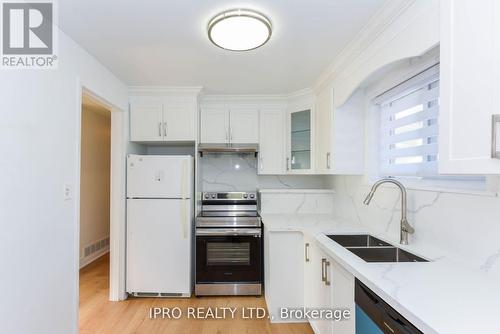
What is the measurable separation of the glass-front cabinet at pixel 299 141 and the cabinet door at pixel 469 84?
1903 millimetres

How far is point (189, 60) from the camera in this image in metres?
2.14

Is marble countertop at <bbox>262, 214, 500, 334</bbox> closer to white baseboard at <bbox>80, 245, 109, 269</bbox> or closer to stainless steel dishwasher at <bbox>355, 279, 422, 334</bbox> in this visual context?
stainless steel dishwasher at <bbox>355, 279, 422, 334</bbox>

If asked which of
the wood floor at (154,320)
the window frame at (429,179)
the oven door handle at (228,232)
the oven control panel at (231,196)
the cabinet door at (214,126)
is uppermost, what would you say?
the cabinet door at (214,126)

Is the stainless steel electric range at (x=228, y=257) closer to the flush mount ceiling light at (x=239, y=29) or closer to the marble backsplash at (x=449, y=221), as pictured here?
the marble backsplash at (x=449, y=221)

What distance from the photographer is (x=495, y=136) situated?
0.80 meters

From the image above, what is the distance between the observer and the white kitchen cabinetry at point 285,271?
2297 mm

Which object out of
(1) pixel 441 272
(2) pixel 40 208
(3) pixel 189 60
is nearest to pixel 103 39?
(3) pixel 189 60

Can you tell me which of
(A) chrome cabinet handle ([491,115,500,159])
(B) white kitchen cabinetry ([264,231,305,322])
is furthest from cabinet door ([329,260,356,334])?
(A) chrome cabinet handle ([491,115,500,159])

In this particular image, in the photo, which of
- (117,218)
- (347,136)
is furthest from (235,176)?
(347,136)

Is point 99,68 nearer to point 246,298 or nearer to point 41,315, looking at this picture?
point 41,315

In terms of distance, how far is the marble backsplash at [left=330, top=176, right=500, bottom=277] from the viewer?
1.18m

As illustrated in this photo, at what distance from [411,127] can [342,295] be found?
123 cm

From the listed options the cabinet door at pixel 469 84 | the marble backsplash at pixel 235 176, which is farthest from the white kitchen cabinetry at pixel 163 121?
the cabinet door at pixel 469 84

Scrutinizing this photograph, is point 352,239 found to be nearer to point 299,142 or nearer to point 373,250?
point 373,250
